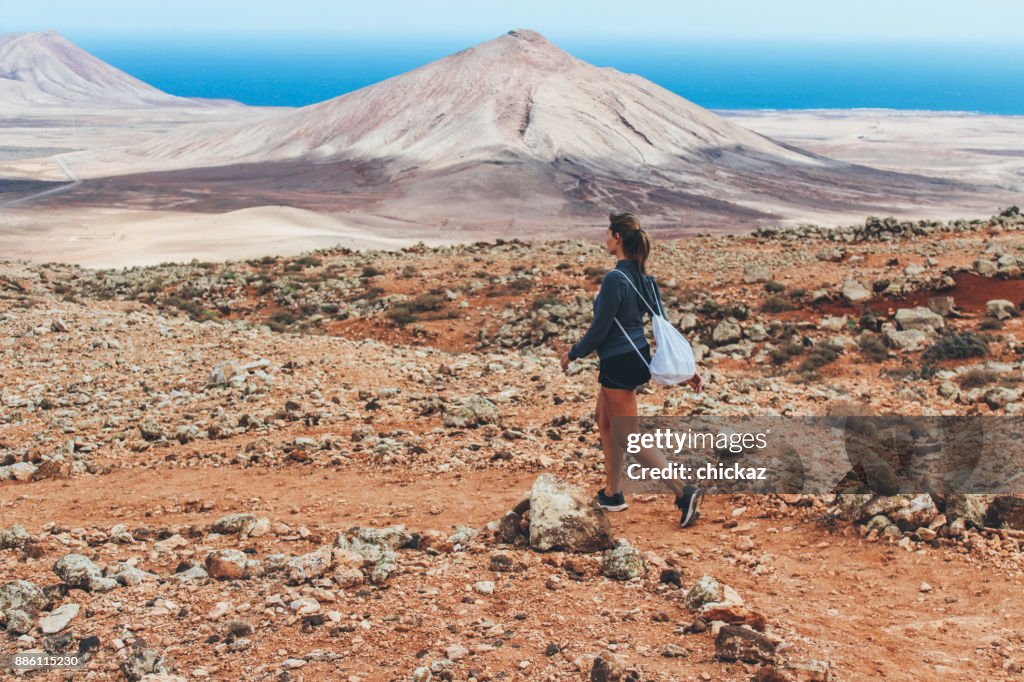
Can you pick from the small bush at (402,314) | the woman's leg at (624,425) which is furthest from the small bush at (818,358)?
the small bush at (402,314)

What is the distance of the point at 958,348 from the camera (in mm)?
11766

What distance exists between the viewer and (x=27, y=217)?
176 ft

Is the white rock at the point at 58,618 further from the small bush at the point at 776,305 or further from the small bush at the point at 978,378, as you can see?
the small bush at the point at 776,305

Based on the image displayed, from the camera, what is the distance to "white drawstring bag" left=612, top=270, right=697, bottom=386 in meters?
5.17

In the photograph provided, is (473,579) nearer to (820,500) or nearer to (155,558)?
(155,558)

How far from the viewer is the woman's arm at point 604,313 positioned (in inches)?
204

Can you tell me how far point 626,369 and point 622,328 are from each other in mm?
243

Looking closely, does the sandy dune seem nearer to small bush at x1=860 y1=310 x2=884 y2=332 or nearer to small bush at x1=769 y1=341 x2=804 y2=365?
small bush at x1=769 y1=341 x2=804 y2=365

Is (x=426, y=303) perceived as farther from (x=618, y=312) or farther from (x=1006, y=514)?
(x=1006, y=514)

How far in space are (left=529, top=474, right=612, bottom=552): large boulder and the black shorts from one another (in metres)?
0.68

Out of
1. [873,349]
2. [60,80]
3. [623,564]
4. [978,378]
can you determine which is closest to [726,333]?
[873,349]

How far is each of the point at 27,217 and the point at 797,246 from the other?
157 feet

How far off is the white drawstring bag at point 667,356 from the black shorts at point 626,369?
0.13 feet

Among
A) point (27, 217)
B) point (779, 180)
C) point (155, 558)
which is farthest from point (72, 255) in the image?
point (779, 180)
